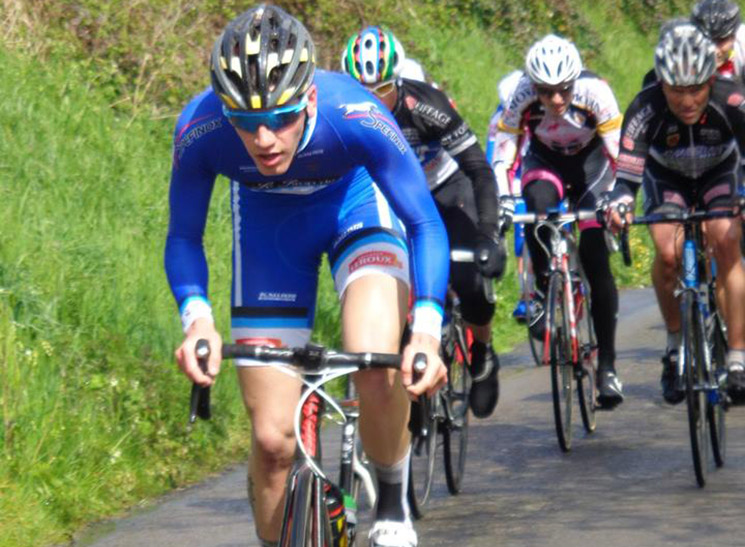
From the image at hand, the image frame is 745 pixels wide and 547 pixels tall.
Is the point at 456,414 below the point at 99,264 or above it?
below

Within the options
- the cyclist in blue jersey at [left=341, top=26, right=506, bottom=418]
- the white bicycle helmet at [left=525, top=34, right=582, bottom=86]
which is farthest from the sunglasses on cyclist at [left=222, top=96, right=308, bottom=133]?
the white bicycle helmet at [left=525, top=34, right=582, bottom=86]

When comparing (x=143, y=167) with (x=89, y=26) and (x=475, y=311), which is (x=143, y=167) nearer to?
(x=89, y=26)

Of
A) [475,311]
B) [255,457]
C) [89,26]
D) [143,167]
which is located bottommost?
[255,457]

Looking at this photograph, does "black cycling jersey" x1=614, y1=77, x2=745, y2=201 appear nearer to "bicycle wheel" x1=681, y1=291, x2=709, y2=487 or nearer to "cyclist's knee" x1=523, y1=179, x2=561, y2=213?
"bicycle wheel" x1=681, y1=291, x2=709, y2=487

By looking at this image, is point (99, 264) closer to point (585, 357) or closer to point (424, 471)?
point (424, 471)

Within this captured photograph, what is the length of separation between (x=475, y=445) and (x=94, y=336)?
2.15 meters

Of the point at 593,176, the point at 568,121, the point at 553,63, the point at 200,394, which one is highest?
the point at 553,63

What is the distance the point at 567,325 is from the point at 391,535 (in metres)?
3.88

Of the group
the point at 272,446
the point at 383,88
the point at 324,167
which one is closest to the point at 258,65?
the point at 324,167

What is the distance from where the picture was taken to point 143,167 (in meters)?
11.3

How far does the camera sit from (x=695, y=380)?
7520 mm

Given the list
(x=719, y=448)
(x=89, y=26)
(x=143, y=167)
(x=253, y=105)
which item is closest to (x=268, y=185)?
(x=253, y=105)

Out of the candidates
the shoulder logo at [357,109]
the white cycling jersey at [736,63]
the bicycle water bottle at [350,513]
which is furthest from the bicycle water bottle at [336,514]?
the white cycling jersey at [736,63]

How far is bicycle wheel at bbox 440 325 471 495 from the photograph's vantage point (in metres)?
7.45
